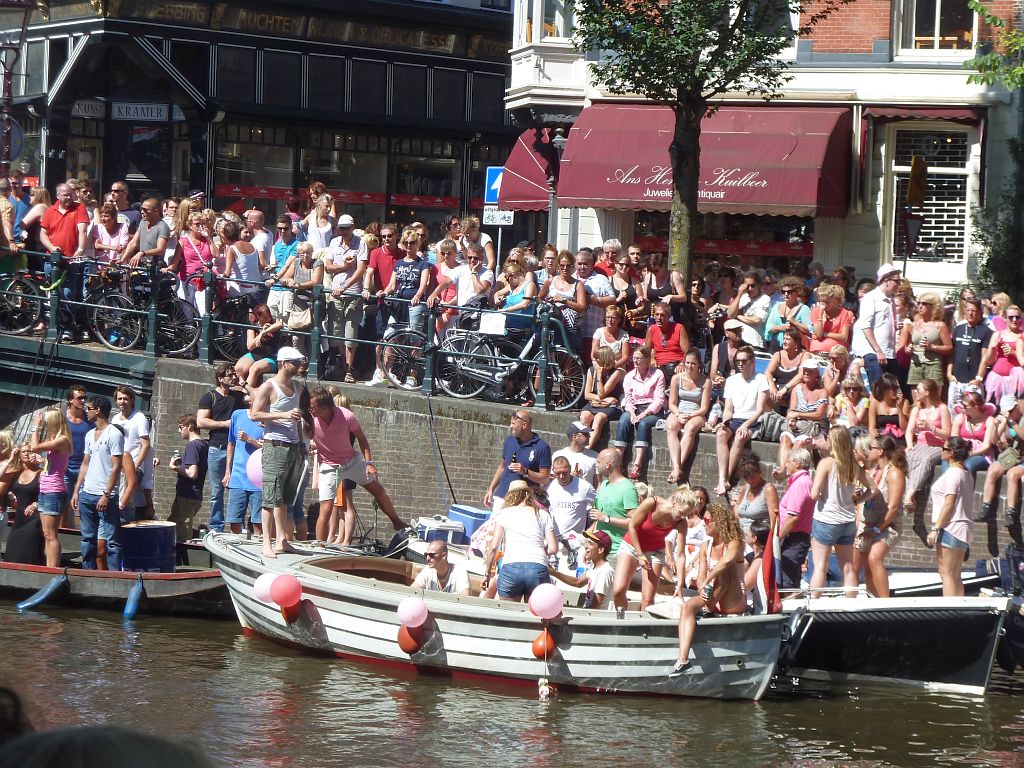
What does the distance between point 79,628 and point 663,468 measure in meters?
6.03

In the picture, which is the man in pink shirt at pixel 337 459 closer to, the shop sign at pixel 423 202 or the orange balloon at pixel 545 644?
the orange balloon at pixel 545 644

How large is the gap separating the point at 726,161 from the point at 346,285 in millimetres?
7292

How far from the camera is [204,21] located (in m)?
28.4

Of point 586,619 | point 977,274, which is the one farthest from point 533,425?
point 977,274

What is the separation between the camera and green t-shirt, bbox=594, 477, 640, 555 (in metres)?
13.8

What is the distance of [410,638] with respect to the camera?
12.1m

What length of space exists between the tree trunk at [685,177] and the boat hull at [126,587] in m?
6.80

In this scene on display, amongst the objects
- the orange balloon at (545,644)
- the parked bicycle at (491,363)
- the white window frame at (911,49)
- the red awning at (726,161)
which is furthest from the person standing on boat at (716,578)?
the white window frame at (911,49)

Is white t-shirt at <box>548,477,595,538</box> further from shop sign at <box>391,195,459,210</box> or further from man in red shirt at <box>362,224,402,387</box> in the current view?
shop sign at <box>391,195,459,210</box>

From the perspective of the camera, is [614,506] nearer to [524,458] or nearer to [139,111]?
[524,458]

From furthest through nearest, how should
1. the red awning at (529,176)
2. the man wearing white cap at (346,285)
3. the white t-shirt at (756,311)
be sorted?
the red awning at (529,176)
the man wearing white cap at (346,285)
the white t-shirt at (756,311)

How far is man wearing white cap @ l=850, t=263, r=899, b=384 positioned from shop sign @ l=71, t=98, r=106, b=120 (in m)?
18.0

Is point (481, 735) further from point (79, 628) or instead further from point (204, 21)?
point (204, 21)

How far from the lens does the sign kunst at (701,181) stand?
21.9m
